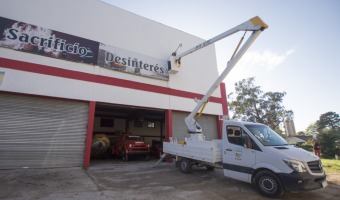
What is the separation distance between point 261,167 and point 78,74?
928 centimetres

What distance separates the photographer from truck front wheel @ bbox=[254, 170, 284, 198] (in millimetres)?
4906

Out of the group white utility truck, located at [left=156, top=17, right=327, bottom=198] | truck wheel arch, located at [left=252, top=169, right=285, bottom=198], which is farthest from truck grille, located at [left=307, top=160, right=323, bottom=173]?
truck wheel arch, located at [left=252, top=169, right=285, bottom=198]

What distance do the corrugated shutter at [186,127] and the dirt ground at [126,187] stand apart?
521 centimetres

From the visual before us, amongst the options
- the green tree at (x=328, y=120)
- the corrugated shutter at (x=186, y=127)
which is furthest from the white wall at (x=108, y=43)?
the green tree at (x=328, y=120)

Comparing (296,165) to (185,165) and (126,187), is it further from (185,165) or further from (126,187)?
(126,187)

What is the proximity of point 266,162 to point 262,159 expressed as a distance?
133 mm

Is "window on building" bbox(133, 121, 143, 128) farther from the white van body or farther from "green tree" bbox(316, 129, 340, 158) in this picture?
"green tree" bbox(316, 129, 340, 158)

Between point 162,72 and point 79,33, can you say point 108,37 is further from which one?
point 162,72

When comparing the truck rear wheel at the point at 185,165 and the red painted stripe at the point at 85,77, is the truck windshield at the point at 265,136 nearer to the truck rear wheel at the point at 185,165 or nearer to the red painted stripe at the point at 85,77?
the truck rear wheel at the point at 185,165

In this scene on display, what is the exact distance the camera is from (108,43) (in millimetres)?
11172

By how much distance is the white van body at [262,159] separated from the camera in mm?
4766

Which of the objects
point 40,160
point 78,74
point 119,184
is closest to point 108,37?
point 78,74

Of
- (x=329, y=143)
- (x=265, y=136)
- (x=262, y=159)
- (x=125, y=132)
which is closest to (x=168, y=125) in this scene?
(x=265, y=136)

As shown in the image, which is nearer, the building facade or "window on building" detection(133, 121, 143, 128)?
the building facade
